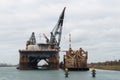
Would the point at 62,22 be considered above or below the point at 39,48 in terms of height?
above

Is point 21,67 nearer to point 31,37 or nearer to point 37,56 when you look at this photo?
point 37,56

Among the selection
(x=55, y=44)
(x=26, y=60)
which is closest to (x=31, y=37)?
(x=55, y=44)

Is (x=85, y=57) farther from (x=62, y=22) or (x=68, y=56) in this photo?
(x=62, y=22)

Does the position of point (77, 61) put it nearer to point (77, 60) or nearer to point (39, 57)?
point (77, 60)

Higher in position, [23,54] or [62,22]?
[62,22]

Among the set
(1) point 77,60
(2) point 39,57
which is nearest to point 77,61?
(1) point 77,60

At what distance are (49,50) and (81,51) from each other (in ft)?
46.7

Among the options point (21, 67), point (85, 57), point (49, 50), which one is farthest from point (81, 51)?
point (21, 67)

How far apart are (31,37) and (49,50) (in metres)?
28.5

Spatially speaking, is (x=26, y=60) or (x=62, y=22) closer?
(x=26, y=60)

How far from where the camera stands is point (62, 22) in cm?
17475

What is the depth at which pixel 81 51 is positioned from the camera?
154375 mm

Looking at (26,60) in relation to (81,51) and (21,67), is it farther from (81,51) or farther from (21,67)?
(81,51)

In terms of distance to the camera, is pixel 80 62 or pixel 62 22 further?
pixel 62 22
